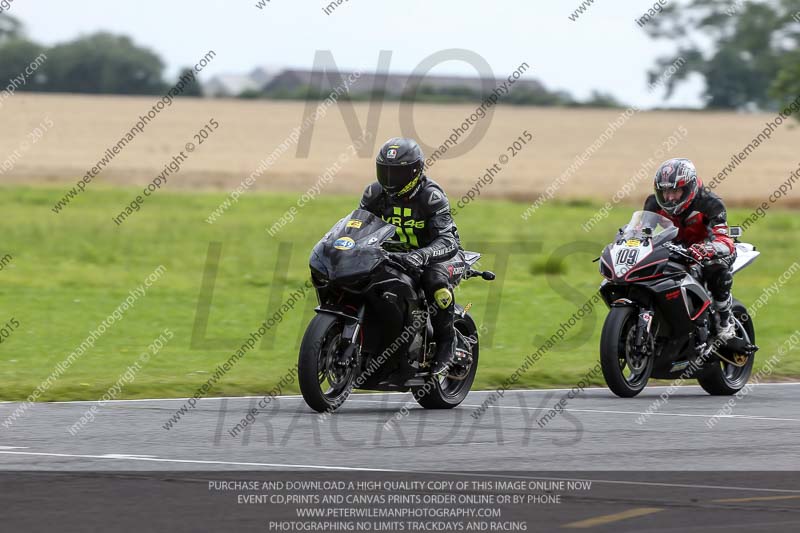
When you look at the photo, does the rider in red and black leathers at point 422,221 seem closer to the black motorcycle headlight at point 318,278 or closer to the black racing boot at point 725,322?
the black motorcycle headlight at point 318,278

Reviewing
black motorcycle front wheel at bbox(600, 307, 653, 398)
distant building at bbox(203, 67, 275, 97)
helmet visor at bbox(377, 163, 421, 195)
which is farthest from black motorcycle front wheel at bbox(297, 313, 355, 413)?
distant building at bbox(203, 67, 275, 97)

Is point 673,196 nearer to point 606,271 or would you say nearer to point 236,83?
point 606,271

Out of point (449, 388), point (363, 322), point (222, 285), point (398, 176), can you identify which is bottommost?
point (222, 285)

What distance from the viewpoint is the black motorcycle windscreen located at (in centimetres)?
1144

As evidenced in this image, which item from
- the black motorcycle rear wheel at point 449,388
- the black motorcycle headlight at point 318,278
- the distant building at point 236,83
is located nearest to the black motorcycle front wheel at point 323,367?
the black motorcycle headlight at point 318,278

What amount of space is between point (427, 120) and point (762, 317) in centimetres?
5951

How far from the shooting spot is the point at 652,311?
43.2 feet

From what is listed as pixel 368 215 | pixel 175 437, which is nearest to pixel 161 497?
pixel 175 437

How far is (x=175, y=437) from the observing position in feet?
33.5

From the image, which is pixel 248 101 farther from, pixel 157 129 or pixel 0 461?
pixel 0 461

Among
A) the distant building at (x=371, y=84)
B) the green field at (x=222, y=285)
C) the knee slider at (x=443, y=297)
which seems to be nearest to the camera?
the knee slider at (x=443, y=297)

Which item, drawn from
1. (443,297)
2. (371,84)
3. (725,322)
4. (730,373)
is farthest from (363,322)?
(371,84)

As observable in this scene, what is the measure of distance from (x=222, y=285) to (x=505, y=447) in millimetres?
16410

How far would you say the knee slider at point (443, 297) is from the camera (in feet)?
39.3
